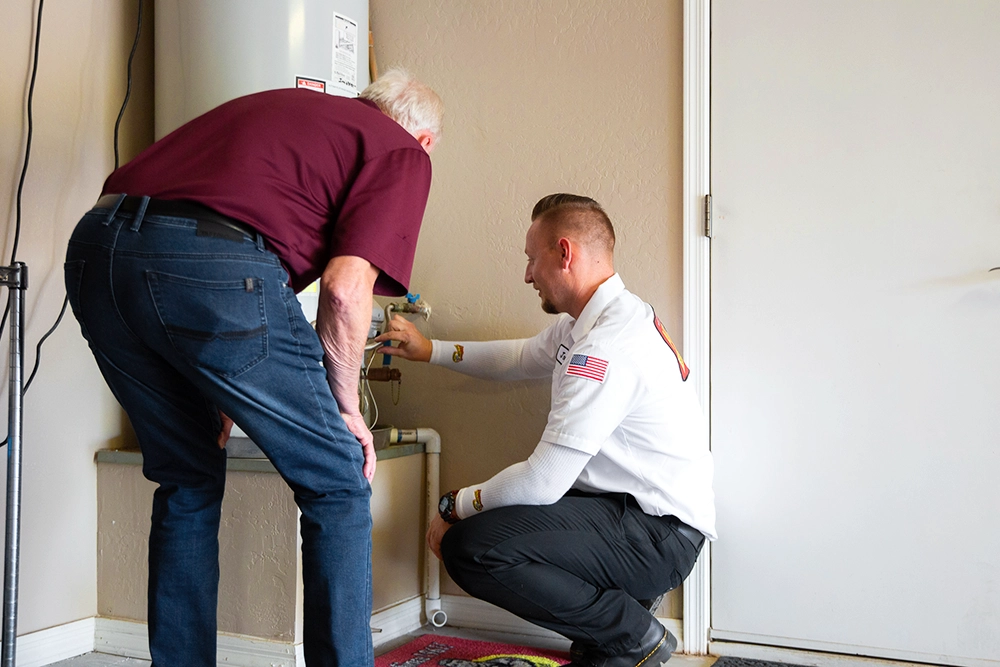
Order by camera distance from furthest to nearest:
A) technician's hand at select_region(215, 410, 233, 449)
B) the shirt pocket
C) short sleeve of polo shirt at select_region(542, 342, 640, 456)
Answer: short sleeve of polo shirt at select_region(542, 342, 640, 456), technician's hand at select_region(215, 410, 233, 449), the shirt pocket

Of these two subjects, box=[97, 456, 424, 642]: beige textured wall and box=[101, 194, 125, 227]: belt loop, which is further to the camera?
box=[97, 456, 424, 642]: beige textured wall

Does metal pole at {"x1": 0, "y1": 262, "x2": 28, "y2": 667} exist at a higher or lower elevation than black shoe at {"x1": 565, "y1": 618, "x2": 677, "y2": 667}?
higher

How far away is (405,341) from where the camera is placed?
2.47 metres

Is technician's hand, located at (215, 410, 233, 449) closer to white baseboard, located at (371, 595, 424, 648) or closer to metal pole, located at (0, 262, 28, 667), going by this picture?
metal pole, located at (0, 262, 28, 667)

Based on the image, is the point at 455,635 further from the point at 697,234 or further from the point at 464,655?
the point at 697,234

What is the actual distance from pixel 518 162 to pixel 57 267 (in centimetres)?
131

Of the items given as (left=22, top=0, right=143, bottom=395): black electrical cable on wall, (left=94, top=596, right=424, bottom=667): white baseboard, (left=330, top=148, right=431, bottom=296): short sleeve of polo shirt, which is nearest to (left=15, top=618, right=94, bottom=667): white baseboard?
(left=94, top=596, right=424, bottom=667): white baseboard

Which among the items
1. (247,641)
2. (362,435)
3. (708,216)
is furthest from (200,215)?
(708,216)

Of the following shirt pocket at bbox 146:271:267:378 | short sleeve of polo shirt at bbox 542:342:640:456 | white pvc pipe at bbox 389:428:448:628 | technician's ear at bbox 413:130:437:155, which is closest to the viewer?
shirt pocket at bbox 146:271:267:378

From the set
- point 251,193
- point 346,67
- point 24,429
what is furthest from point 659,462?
point 24,429

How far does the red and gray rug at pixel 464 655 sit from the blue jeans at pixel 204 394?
2.26 feet

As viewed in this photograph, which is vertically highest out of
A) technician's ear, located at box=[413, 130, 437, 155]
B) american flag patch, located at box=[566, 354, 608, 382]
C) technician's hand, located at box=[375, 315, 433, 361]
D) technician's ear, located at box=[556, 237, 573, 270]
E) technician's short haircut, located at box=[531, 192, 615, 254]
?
technician's ear, located at box=[413, 130, 437, 155]

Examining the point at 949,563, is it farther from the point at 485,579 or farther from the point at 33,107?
the point at 33,107

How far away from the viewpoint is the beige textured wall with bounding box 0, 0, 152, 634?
218 centimetres
